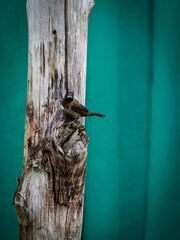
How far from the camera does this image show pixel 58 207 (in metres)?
0.85

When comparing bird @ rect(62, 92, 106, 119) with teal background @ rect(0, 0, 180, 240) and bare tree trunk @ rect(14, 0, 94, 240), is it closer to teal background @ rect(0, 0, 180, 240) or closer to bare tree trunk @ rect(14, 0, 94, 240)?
bare tree trunk @ rect(14, 0, 94, 240)

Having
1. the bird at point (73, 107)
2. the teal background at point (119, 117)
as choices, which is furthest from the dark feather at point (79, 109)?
the teal background at point (119, 117)

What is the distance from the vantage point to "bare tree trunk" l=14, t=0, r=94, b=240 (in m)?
0.83

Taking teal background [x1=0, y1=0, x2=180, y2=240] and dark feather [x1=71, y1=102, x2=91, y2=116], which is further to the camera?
teal background [x1=0, y1=0, x2=180, y2=240]

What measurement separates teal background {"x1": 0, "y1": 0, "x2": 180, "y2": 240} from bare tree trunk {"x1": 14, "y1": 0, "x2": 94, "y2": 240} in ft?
1.82

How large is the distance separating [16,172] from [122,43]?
1.04 m

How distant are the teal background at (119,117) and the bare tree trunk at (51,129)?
1.82 ft

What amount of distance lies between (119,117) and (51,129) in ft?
2.26

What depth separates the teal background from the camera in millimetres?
1363

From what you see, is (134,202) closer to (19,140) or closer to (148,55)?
(19,140)

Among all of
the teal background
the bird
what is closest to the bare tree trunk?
the bird

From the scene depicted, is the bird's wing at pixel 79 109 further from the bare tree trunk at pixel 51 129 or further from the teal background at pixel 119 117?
the teal background at pixel 119 117

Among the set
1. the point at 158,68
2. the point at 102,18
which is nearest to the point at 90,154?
Answer: the point at 158,68

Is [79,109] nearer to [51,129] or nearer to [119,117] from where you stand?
[51,129]
